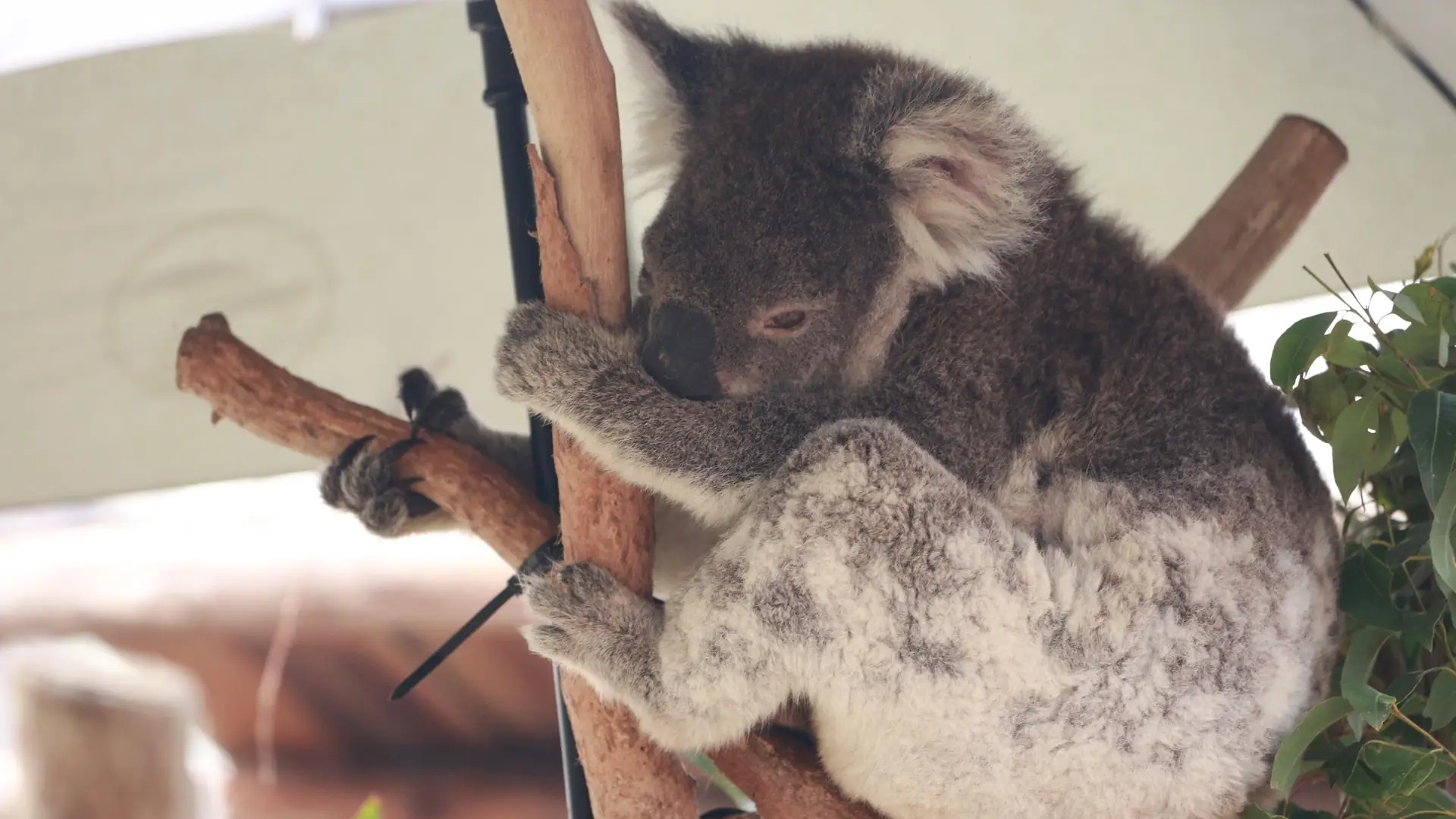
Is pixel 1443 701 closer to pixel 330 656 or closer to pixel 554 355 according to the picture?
pixel 554 355

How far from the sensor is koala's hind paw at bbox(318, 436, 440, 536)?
1971mm

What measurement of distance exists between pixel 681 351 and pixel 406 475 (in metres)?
0.58

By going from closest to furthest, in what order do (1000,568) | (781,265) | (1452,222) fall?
1. (1000,568)
2. (781,265)
3. (1452,222)

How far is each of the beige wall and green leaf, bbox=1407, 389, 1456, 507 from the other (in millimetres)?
1736

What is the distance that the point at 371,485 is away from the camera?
1974mm

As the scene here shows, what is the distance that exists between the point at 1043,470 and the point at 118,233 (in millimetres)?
2715

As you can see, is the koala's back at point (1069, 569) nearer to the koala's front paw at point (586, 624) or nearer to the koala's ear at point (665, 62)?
the koala's front paw at point (586, 624)

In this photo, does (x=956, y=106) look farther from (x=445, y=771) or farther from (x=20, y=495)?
(x=20, y=495)

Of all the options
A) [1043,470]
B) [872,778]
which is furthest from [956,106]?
[872,778]

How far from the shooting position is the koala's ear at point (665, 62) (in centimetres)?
204

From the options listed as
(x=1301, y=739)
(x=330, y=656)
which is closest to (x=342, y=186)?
(x=330, y=656)

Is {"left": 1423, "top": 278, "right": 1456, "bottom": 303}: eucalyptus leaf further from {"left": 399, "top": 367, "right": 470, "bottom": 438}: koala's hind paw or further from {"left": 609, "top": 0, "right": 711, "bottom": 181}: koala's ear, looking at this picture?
{"left": 399, "top": 367, "right": 470, "bottom": 438}: koala's hind paw

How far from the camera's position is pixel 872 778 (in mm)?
1740

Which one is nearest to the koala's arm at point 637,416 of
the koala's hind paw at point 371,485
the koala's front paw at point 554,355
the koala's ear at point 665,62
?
the koala's front paw at point 554,355
